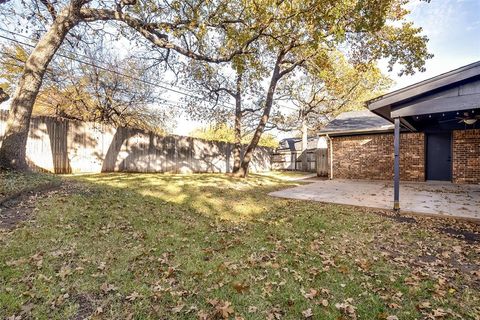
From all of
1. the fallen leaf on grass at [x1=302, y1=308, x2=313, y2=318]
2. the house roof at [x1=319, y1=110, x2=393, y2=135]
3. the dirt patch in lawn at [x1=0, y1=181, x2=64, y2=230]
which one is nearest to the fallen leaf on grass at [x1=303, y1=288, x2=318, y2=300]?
the fallen leaf on grass at [x1=302, y1=308, x2=313, y2=318]

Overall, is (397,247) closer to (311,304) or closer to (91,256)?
(311,304)

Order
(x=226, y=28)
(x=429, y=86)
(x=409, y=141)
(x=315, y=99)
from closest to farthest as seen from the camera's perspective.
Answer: (x=429, y=86), (x=226, y=28), (x=409, y=141), (x=315, y=99)

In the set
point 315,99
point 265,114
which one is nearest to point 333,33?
point 265,114

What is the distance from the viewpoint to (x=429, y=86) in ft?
17.7

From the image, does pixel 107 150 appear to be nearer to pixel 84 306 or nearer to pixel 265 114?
pixel 265 114

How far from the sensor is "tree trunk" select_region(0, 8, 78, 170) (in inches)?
220

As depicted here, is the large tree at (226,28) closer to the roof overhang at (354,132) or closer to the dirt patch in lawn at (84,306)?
the roof overhang at (354,132)

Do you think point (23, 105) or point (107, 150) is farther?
point (107, 150)

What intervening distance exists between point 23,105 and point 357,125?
1330 centimetres

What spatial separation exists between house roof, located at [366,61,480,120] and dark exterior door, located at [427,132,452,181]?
6.64 m

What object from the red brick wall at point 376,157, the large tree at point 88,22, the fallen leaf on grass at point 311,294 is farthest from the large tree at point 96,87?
the fallen leaf on grass at point 311,294

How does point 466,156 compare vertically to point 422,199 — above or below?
above

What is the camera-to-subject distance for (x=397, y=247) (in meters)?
3.89

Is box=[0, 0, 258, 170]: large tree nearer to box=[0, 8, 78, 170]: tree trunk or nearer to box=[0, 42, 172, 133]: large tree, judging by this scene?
box=[0, 8, 78, 170]: tree trunk
